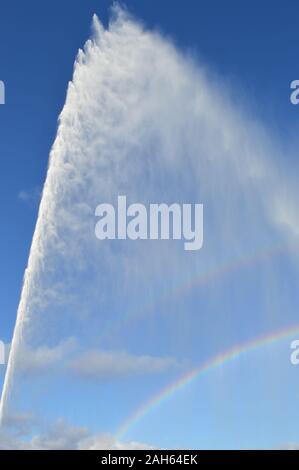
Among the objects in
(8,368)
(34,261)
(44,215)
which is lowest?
(8,368)

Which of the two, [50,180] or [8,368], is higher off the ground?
[50,180]

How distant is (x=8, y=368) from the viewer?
4000 cm

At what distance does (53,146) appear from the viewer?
149 feet
